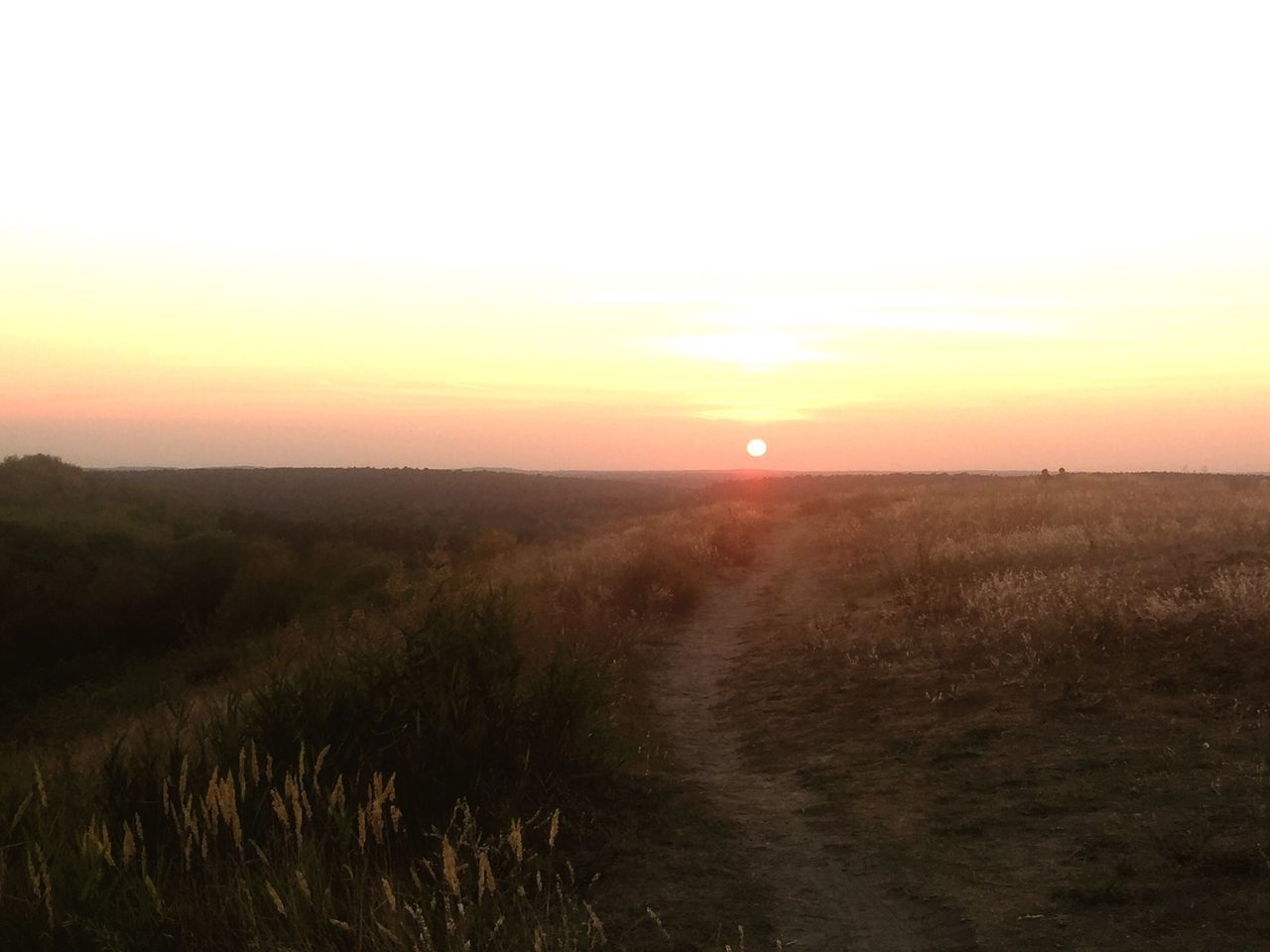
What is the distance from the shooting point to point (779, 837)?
19.8ft

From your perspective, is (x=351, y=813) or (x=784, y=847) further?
(x=784, y=847)

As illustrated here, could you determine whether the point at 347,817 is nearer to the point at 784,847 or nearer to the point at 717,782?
the point at 784,847

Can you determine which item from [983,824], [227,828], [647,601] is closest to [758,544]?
[647,601]

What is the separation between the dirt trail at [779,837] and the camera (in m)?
4.65

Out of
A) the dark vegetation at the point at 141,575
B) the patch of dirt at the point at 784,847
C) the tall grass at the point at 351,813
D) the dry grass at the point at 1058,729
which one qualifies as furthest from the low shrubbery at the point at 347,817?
the dark vegetation at the point at 141,575

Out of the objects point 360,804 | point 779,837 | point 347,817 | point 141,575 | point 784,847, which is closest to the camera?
point 347,817

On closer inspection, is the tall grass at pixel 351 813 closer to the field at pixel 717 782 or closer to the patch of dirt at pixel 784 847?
the field at pixel 717 782

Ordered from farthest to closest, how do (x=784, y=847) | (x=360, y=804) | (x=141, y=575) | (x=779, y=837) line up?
1. (x=141, y=575)
2. (x=779, y=837)
3. (x=784, y=847)
4. (x=360, y=804)

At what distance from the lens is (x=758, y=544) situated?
26719mm

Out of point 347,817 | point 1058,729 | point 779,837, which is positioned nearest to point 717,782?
point 779,837

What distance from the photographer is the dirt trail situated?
4.65 m

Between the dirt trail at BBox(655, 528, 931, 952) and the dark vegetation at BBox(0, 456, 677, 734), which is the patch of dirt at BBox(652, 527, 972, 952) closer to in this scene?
the dirt trail at BBox(655, 528, 931, 952)

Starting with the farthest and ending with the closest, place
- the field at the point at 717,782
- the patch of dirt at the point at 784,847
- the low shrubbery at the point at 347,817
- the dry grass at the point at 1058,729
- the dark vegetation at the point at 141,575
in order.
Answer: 1. the dark vegetation at the point at 141,575
2. the dry grass at the point at 1058,729
3. the patch of dirt at the point at 784,847
4. the field at the point at 717,782
5. the low shrubbery at the point at 347,817

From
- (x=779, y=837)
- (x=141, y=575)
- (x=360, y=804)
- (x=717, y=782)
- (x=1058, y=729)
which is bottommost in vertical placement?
(x=141, y=575)
